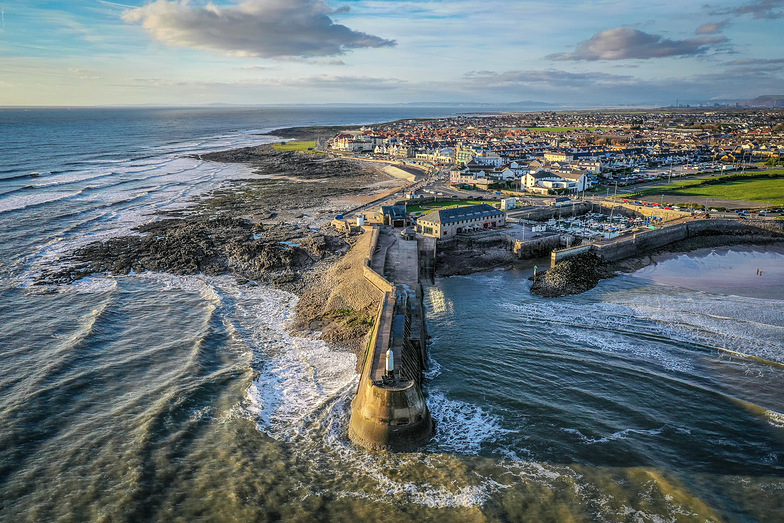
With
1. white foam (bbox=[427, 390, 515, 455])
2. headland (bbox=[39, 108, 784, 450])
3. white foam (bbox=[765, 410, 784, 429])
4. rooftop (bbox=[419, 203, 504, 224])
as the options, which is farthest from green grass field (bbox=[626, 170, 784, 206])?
white foam (bbox=[427, 390, 515, 455])

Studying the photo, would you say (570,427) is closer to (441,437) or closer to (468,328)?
(441,437)

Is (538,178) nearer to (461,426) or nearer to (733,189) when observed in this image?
(733,189)

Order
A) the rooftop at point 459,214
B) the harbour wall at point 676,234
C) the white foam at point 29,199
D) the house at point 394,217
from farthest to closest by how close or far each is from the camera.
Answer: the white foam at point 29,199 < the house at point 394,217 < the rooftop at point 459,214 < the harbour wall at point 676,234

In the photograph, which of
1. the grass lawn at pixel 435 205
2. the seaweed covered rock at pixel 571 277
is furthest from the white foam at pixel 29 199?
the seaweed covered rock at pixel 571 277

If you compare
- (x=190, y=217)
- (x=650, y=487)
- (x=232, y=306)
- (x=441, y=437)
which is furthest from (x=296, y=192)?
(x=650, y=487)

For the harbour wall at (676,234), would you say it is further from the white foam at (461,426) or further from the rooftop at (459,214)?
the white foam at (461,426)

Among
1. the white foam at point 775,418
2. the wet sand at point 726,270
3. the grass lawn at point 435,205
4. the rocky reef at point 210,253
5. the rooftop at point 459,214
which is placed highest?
the rooftop at point 459,214
